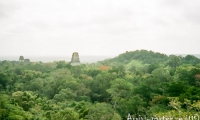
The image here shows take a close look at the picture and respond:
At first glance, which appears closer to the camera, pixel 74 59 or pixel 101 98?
pixel 101 98

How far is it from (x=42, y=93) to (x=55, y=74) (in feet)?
17.7

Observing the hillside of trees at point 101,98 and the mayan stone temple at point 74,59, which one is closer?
the hillside of trees at point 101,98

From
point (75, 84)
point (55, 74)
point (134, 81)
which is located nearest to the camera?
point (75, 84)

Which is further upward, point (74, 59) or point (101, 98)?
point (74, 59)

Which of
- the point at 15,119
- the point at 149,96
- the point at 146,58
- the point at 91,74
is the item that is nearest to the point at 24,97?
the point at 15,119

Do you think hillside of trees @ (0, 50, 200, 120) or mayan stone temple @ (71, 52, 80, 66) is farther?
mayan stone temple @ (71, 52, 80, 66)

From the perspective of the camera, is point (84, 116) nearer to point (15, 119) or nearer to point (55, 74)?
point (15, 119)

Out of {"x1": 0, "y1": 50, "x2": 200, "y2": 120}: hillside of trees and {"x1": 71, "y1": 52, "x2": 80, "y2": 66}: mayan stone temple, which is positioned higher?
{"x1": 71, "y1": 52, "x2": 80, "y2": 66}: mayan stone temple

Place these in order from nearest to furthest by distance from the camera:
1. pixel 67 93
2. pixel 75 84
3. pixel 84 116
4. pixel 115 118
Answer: pixel 115 118 < pixel 84 116 < pixel 67 93 < pixel 75 84

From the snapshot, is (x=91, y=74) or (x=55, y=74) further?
(x=91, y=74)

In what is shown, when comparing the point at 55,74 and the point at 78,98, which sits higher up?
the point at 55,74

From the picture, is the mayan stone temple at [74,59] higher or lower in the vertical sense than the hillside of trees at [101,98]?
higher

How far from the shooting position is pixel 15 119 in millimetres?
15617

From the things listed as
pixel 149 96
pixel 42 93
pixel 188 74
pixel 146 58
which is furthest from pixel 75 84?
pixel 146 58
